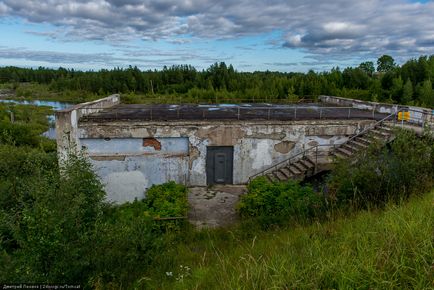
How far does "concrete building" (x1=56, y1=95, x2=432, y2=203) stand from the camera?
12.7 m

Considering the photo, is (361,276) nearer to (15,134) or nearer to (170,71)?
(15,134)

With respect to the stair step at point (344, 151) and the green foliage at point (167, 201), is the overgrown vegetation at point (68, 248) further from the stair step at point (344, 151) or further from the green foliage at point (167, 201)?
the stair step at point (344, 151)

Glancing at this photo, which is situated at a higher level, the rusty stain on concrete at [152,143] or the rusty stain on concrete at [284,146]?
the rusty stain on concrete at [152,143]

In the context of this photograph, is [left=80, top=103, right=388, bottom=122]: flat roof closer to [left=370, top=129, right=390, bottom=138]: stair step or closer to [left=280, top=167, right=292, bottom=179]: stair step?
[left=370, top=129, right=390, bottom=138]: stair step

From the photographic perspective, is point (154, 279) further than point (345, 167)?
No

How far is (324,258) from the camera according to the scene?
3.28 metres

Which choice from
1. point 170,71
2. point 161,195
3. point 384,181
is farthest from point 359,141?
point 170,71

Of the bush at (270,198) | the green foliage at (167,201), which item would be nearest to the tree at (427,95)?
the bush at (270,198)

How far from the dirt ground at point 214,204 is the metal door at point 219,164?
35 cm

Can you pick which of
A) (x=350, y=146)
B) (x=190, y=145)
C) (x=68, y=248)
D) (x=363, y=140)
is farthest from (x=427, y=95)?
(x=68, y=248)

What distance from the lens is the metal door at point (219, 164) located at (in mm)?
13453

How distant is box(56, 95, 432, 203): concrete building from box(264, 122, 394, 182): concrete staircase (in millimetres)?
341

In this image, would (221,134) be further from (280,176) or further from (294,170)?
(294,170)

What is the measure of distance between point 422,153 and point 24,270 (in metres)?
8.09
